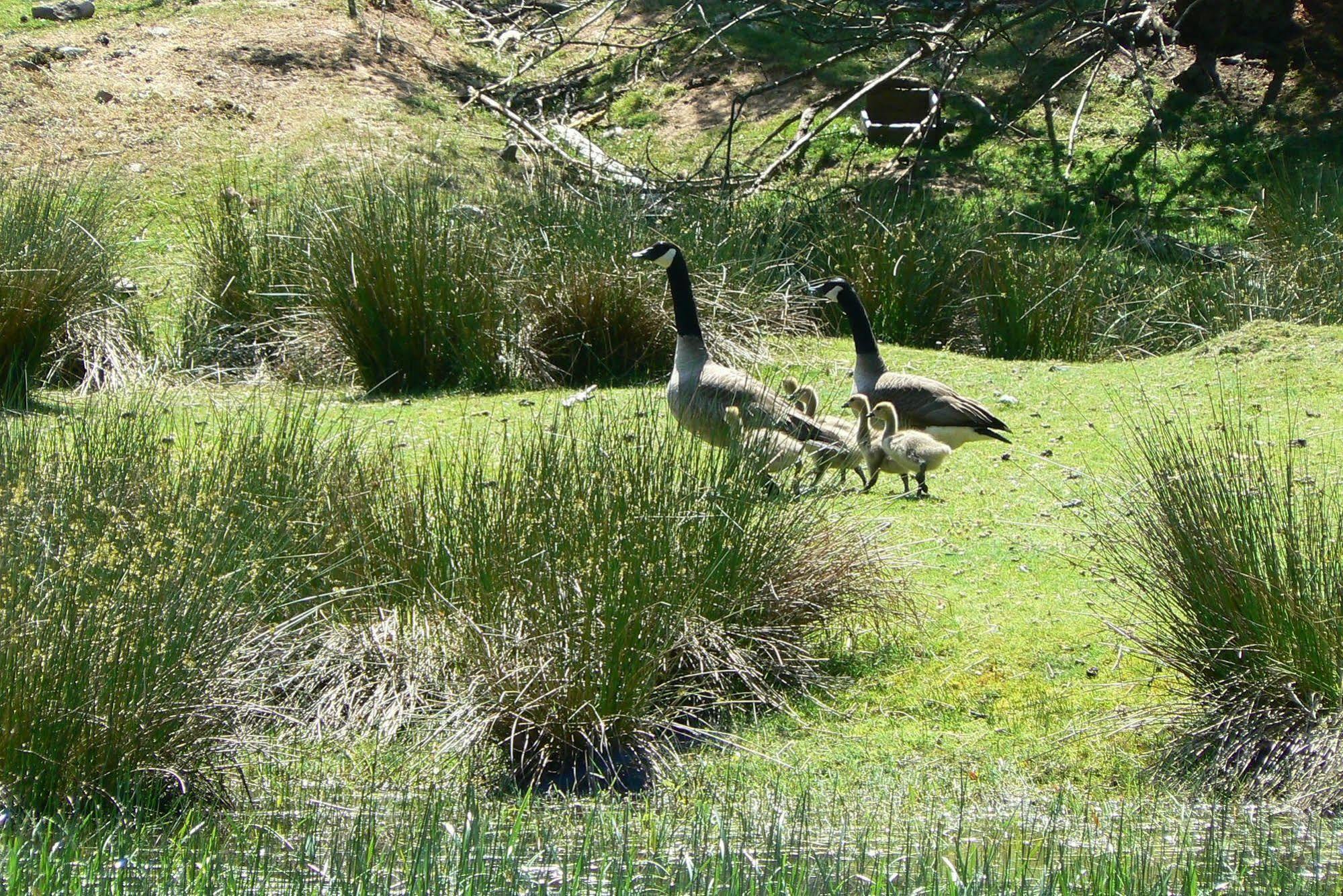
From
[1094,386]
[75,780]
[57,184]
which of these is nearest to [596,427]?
[75,780]

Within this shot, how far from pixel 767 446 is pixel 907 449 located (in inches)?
59.3

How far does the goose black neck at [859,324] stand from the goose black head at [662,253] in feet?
3.99

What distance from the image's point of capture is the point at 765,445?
22.3 ft

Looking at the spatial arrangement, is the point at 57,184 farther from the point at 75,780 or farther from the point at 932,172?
the point at 932,172

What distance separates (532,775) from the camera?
560 cm

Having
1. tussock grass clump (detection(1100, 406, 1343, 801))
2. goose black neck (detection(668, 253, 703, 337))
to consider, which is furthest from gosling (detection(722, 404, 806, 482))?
goose black neck (detection(668, 253, 703, 337))

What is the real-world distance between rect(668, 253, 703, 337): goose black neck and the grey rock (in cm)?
1441

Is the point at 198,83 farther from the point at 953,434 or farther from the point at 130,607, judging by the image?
the point at 130,607

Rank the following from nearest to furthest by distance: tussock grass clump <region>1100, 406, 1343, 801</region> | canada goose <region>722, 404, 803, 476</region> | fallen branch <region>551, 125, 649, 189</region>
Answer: tussock grass clump <region>1100, 406, 1343, 801</region> → canada goose <region>722, 404, 803, 476</region> → fallen branch <region>551, 125, 649, 189</region>

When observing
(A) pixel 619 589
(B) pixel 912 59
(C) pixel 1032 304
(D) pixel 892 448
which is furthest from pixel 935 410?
(B) pixel 912 59

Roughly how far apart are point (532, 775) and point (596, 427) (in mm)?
1641

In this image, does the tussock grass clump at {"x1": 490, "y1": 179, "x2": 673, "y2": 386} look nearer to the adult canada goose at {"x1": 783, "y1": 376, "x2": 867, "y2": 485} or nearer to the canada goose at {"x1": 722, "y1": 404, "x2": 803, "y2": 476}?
the adult canada goose at {"x1": 783, "y1": 376, "x2": 867, "y2": 485}

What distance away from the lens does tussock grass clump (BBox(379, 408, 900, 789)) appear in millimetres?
5742

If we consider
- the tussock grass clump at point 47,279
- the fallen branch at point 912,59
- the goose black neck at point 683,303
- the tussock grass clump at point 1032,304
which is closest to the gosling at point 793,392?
the goose black neck at point 683,303
